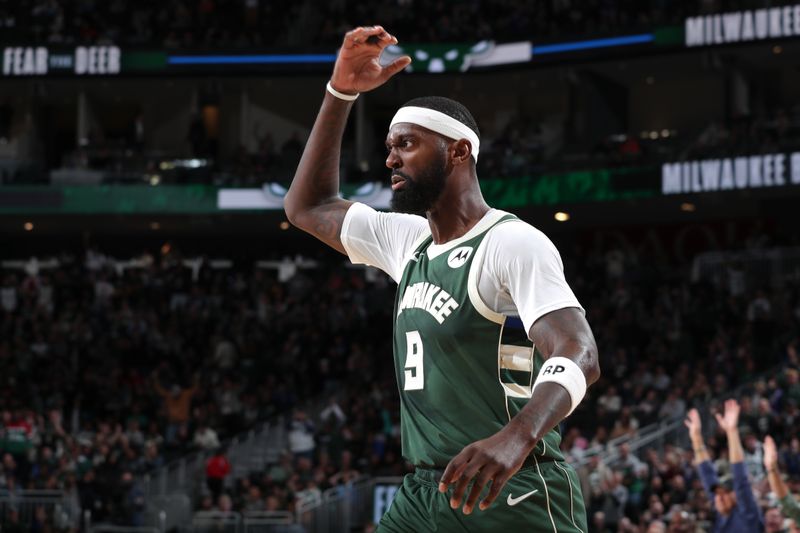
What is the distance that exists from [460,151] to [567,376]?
1.18 m

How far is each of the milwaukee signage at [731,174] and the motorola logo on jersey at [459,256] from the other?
80.6 ft

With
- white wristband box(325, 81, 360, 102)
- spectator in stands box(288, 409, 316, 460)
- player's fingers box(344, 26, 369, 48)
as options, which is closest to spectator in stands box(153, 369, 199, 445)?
spectator in stands box(288, 409, 316, 460)

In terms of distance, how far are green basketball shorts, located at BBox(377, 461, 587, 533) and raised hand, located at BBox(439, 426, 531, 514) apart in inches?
27.9

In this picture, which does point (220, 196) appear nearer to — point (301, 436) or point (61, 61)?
point (61, 61)

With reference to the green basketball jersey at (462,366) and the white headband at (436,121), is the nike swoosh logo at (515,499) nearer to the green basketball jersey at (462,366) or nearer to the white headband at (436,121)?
the green basketball jersey at (462,366)

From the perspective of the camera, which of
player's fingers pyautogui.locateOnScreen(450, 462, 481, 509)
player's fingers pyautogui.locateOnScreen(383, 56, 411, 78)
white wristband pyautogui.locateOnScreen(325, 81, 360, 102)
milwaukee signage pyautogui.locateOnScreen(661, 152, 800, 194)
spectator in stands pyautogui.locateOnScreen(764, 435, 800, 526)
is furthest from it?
milwaukee signage pyautogui.locateOnScreen(661, 152, 800, 194)

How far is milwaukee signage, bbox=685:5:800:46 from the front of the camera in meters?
30.5

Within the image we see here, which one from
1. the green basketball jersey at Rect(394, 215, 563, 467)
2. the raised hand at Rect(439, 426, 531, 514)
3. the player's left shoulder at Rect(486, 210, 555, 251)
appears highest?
the player's left shoulder at Rect(486, 210, 555, 251)

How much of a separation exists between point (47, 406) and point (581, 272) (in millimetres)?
12424

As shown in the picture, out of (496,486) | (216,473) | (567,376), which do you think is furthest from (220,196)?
(496,486)

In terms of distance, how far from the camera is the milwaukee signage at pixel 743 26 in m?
30.5

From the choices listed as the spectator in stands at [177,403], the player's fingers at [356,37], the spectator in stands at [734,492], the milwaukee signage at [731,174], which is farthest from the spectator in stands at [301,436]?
the player's fingers at [356,37]

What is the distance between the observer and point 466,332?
4.62 meters

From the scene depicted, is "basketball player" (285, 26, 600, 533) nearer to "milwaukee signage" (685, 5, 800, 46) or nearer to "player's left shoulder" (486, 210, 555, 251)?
"player's left shoulder" (486, 210, 555, 251)
